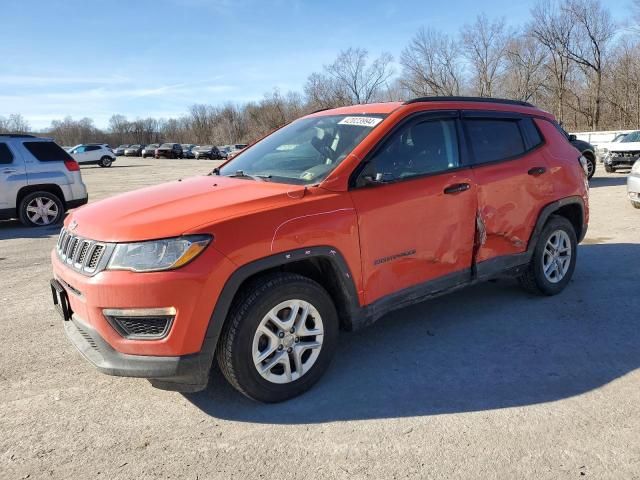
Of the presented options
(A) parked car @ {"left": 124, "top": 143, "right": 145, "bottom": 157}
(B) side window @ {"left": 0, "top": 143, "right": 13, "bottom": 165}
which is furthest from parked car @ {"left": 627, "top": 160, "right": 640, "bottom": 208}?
(A) parked car @ {"left": 124, "top": 143, "right": 145, "bottom": 157}

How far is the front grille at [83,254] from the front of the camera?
2.77 meters

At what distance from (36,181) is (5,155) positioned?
0.69 metres

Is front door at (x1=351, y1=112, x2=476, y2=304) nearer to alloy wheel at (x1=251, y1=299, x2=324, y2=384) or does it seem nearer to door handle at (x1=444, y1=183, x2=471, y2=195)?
door handle at (x1=444, y1=183, x2=471, y2=195)

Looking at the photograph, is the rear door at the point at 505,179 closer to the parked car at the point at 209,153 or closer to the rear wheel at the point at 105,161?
the rear wheel at the point at 105,161

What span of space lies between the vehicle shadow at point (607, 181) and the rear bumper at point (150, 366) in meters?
14.2

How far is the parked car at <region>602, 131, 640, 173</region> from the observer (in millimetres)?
16438

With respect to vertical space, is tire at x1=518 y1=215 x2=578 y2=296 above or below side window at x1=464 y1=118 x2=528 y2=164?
below

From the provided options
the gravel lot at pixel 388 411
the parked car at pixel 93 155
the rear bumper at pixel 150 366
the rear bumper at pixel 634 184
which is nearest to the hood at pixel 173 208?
the rear bumper at pixel 150 366

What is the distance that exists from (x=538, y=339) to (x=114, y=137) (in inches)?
5733

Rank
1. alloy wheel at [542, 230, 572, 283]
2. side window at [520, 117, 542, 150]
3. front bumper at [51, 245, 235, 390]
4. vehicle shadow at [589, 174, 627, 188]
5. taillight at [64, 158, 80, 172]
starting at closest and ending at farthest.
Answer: front bumper at [51, 245, 235, 390], side window at [520, 117, 542, 150], alloy wheel at [542, 230, 572, 283], taillight at [64, 158, 80, 172], vehicle shadow at [589, 174, 627, 188]

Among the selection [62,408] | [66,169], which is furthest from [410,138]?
[66,169]

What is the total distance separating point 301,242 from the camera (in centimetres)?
296

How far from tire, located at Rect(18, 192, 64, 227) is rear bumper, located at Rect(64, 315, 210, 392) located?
799 cm

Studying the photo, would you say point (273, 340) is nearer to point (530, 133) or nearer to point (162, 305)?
point (162, 305)
